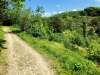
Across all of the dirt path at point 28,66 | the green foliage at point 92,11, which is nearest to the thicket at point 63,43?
the dirt path at point 28,66

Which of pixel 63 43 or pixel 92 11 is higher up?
pixel 92 11

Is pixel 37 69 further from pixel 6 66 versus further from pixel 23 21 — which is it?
pixel 23 21

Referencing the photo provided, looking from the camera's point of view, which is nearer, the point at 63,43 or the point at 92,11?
the point at 63,43

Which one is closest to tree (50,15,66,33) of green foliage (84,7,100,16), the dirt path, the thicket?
the thicket

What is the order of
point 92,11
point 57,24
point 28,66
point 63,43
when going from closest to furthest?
point 28,66 → point 63,43 → point 57,24 → point 92,11

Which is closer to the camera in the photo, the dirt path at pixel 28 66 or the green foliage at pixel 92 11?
the dirt path at pixel 28 66

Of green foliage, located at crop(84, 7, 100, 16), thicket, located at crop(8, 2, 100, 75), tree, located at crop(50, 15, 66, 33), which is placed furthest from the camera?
green foliage, located at crop(84, 7, 100, 16)

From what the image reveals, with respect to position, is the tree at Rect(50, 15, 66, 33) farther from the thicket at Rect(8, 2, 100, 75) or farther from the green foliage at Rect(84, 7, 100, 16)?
the green foliage at Rect(84, 7, 100, 16)

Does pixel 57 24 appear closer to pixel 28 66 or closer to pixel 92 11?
pixel 28 66

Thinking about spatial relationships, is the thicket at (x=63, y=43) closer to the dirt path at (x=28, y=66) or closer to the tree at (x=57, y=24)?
the tree at (x=57, y=24)

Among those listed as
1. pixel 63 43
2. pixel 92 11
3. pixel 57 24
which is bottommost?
pixel 63 43

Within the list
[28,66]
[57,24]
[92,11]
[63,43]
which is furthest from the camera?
[92,11]

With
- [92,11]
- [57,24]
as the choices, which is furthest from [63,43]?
[92,11]

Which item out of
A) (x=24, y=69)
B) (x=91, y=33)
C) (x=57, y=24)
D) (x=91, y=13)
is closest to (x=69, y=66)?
(x=24, y=69)
